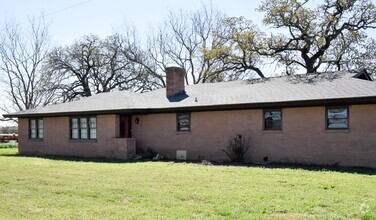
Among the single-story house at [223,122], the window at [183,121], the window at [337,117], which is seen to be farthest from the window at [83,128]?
the window at [337,117]

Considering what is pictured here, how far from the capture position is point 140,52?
45219 millimetres

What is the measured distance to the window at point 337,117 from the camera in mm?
14641

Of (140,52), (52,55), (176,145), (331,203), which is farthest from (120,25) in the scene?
(331,203)

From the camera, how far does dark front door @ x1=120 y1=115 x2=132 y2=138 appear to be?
20328 mm

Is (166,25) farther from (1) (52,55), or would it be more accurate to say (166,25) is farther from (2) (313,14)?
(2) (313,14)

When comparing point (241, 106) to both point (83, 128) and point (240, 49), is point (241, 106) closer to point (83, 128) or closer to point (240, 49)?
point (83, 128)

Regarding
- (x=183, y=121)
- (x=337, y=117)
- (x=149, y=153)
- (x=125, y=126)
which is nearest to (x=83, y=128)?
(x=125, y=126)

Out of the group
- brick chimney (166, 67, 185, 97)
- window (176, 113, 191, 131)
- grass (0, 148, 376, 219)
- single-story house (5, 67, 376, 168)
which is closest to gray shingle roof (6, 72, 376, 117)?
single-story house (5, 67, 376, 168)

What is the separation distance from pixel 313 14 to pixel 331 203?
27078mm

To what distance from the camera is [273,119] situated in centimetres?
1634

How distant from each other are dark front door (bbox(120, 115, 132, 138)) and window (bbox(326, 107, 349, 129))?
32.4 ft

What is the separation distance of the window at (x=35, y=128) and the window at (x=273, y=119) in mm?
13334

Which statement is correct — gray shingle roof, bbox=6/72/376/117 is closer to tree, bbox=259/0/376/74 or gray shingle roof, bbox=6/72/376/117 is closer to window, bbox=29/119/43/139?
window, bbox=29/119/43/139

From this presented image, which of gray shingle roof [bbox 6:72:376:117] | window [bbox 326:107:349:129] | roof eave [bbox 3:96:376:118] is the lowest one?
window [bbox 326:107:349:129]
